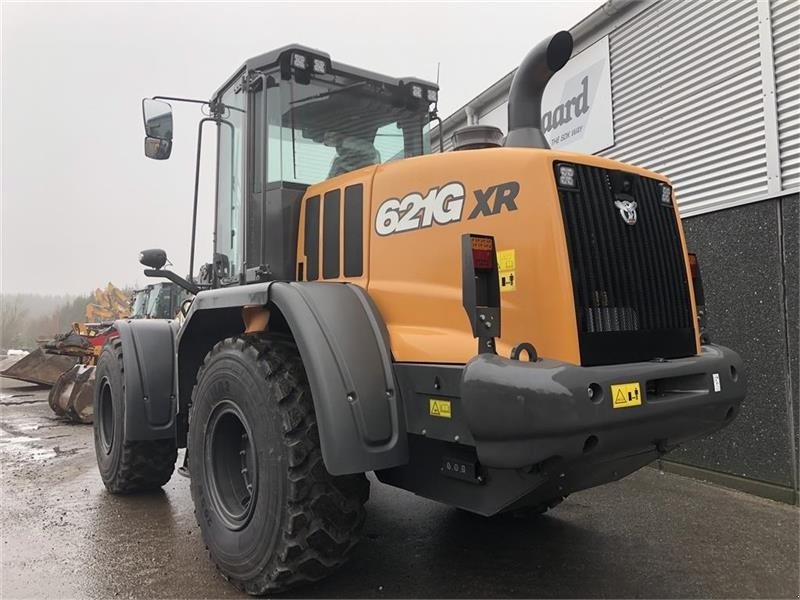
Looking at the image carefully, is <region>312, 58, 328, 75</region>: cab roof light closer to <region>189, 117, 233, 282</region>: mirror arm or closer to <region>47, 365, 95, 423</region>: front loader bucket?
<region>189, 117, 233, 282</region>: mirror arm

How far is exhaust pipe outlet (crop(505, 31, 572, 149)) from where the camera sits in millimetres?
2949

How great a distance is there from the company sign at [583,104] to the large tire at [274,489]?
467 centimetres

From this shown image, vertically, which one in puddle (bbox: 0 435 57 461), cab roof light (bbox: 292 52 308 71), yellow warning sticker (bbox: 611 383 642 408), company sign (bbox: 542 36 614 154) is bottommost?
puddle (bbox: 0 435 57 461)

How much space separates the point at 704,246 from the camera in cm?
506

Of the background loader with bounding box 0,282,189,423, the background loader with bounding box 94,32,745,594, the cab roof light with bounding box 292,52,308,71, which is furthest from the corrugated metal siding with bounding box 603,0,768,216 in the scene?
the background loader with bounding box 0,282,189,423

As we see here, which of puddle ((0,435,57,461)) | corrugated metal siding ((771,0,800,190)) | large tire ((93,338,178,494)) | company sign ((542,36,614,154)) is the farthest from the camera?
puddle ((0,435,57,461))

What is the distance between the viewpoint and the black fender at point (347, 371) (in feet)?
8.50

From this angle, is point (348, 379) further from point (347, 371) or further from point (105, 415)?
point (105, 415)

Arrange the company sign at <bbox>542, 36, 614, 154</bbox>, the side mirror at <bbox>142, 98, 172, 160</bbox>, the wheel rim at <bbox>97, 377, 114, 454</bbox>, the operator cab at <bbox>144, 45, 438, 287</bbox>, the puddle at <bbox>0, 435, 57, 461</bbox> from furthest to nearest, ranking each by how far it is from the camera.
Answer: the puddle at <bbox>0, 435, 57, 461</bbox>
the company sign at <bbox>542, 36, 614, 154</bbox>
the wheel rim at <bbox>97, 377, 114, 454</bbox>
the side mirror at <bbox>142, 98, 172, 160</bbox>
the operator cab at <bbox>144, 45, 438, 287</bbox>

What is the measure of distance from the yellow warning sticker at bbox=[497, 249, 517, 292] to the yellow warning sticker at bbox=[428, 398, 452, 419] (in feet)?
1.75

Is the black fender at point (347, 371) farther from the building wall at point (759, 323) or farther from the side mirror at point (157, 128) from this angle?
the building wall at point (759, 323)

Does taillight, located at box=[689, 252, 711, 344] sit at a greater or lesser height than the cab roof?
lesser

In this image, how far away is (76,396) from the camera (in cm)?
876

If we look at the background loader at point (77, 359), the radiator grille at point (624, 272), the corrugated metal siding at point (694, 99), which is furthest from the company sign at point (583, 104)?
the background loader at point (77, 359)
